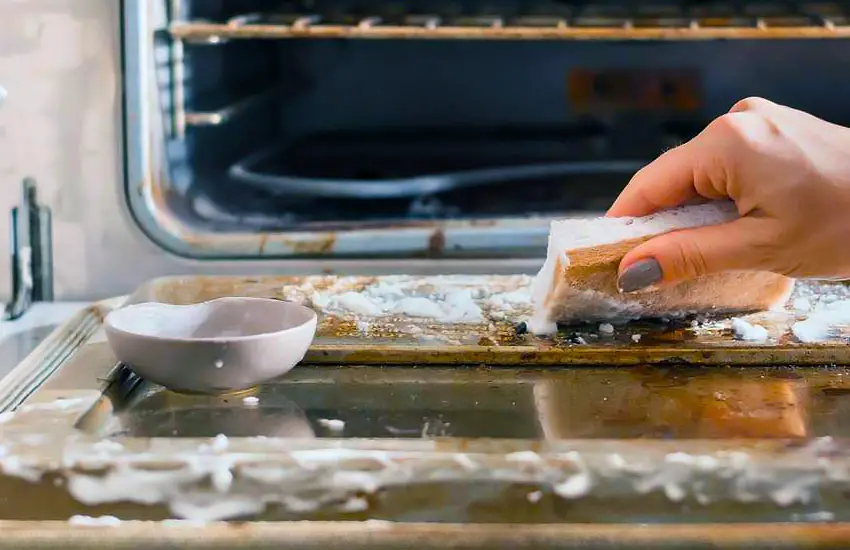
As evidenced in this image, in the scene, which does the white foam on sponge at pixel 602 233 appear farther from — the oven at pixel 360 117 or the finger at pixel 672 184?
the oven at pixel 360 117

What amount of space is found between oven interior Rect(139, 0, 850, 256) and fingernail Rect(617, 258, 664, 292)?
42 cm

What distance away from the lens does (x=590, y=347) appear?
0.76 m

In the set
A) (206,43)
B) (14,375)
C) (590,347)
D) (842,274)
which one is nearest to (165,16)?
(206,43)

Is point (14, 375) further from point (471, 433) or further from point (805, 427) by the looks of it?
point (805, 427)

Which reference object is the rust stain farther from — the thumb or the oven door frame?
the thumb

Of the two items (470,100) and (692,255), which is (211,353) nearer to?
(692,255)

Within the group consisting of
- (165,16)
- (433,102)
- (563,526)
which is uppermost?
(165,16)

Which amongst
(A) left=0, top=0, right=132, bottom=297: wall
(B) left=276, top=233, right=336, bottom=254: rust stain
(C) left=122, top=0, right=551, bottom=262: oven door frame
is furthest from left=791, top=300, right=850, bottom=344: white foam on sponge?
(A) left=0, top=0, right=132, bottom=297: wall

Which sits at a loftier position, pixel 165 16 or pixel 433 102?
pixel 165 16

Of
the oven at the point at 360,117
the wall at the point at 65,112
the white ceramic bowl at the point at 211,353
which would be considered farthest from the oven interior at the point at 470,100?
the white ceramic bowl at the point at 211,353

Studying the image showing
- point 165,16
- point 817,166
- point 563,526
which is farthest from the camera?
point 165,16

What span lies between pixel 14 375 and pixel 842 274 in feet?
2.00

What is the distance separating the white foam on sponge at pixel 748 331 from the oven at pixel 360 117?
0.29 metres

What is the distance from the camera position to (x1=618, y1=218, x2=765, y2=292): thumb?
28.5 inches
